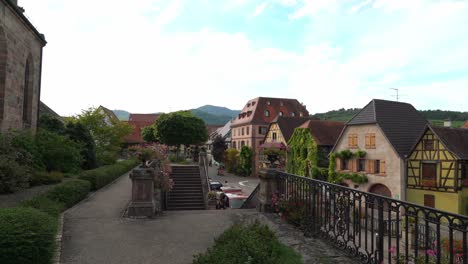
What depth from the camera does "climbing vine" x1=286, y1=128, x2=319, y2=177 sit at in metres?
35.2

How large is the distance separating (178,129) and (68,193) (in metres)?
25.0

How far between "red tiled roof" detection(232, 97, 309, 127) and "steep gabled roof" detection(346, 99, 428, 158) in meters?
23.2

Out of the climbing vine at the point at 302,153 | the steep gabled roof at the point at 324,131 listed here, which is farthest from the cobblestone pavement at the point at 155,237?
the steep gabled roof at the point at 324,131

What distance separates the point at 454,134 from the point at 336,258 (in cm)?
2516

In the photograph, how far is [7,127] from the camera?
14375 millimetres

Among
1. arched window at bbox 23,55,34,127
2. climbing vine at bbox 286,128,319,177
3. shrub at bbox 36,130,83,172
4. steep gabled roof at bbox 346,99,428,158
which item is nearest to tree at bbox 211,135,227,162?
climbing vine at bbox 286,128,319,177

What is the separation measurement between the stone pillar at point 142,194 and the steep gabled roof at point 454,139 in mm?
22894

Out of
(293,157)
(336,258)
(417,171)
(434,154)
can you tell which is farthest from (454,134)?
(336,258)

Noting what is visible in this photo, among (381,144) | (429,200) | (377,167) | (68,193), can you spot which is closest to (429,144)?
(381,144)

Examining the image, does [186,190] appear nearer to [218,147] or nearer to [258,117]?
[258,117]

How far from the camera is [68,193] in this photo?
10430 mm

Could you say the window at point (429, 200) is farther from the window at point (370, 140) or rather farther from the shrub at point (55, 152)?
the shrub at point (55, 152)

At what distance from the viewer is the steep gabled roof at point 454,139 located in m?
22.8

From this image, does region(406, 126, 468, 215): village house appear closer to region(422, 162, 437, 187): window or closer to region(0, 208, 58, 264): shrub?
region(422, 162, 437, 187): window
